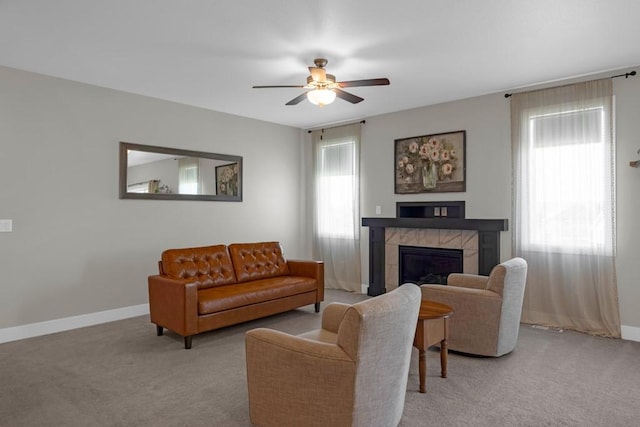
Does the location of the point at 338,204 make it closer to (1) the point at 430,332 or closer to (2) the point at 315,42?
(2) the point at 315,42

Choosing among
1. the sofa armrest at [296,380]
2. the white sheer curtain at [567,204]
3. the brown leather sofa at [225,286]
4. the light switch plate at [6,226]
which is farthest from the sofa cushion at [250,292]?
the white sheer curtain at [567,204]

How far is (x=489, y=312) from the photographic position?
3.35 m

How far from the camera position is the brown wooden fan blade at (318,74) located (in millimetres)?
3574

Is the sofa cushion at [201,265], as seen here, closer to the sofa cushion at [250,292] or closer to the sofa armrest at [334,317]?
the sofa cushion at [250,292]

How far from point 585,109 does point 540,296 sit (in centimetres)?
205

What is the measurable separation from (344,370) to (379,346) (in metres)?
0.20

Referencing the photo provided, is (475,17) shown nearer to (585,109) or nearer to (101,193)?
(585,109)

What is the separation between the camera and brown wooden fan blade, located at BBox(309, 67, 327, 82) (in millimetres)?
3574

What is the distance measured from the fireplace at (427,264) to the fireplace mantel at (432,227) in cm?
30

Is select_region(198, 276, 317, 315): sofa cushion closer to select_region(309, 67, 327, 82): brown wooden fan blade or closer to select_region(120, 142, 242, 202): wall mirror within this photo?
select_region(120, 142, 242, 202): wall mirror

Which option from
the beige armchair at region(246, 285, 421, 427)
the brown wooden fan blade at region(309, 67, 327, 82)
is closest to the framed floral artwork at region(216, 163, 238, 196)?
the brown wooden fan blade at region(309, 67, 327, 82)

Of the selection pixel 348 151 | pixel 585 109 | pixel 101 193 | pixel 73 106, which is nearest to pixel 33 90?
pixel 73 106

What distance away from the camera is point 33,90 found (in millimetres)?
4148

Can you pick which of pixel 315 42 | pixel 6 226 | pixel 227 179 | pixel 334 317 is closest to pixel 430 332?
pixel 334 317
